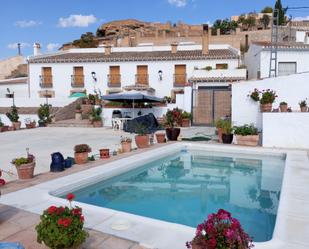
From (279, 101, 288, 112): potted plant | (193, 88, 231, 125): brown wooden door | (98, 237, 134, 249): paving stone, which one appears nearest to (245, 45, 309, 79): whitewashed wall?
(193, 88, 231, 125): brown wooden door

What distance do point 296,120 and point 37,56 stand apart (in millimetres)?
25813

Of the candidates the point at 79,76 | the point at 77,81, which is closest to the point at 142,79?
the point at 79,76

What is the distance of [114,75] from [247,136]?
1872 centimetres

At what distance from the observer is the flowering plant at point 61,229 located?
313 cm

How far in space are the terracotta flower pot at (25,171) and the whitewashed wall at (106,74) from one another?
20780 mm

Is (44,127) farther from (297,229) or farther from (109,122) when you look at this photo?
(297,229)

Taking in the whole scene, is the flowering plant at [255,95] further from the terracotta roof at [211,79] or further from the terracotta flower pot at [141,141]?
the terracotta roof at [211,79]

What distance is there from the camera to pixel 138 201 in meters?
6.53

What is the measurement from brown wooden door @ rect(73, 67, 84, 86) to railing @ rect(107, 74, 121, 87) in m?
2.64

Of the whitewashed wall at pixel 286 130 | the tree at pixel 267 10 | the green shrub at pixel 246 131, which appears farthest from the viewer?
the tree at pixel 267 10

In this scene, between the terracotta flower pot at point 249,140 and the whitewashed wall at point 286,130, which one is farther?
the terracotta flower pot at point 249,140

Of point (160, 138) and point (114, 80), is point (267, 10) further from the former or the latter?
point (160, 138)

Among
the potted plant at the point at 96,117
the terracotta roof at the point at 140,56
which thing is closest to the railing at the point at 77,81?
the terracotta roof at the point at 140,56

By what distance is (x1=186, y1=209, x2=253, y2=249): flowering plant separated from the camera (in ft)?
8.59
